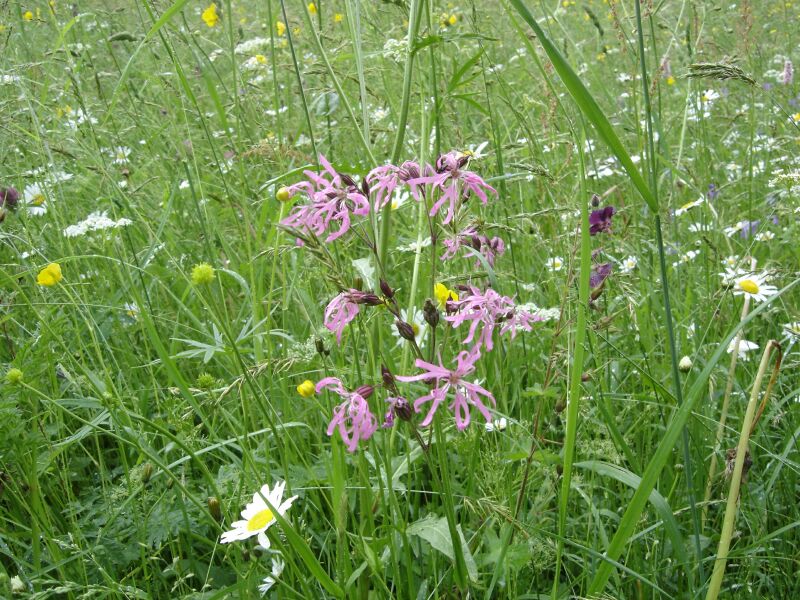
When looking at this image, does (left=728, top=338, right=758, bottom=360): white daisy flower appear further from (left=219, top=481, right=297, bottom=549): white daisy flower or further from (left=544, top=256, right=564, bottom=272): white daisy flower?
(left=219, top=481, right=297, bottom=549): white daisy flower

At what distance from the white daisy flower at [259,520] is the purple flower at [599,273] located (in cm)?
68

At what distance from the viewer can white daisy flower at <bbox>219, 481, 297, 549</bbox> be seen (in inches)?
44.1

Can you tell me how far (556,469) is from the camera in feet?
4.30

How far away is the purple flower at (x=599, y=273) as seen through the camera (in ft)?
4.57

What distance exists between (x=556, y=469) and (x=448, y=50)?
1986mm

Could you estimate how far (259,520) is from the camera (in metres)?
1.16

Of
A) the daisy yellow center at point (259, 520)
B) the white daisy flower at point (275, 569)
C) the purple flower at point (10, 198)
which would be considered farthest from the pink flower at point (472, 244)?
the purple flower at point (10, 198)

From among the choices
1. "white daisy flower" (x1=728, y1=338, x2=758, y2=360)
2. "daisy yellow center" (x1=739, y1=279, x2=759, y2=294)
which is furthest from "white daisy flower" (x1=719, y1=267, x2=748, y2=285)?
"white daisy flower" (x1=728, y1=338, x2=758, y2=360)

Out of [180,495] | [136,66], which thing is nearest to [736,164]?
[180,495]

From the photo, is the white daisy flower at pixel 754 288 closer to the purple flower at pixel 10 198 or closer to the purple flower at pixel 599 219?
the purple flower at pixel 599 219

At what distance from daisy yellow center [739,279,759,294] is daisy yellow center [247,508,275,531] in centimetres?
105

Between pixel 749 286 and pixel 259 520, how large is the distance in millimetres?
1087

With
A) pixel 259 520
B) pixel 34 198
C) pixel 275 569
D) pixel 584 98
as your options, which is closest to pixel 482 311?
pixel 584 98

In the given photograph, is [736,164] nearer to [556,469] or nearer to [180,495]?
[556,469]
